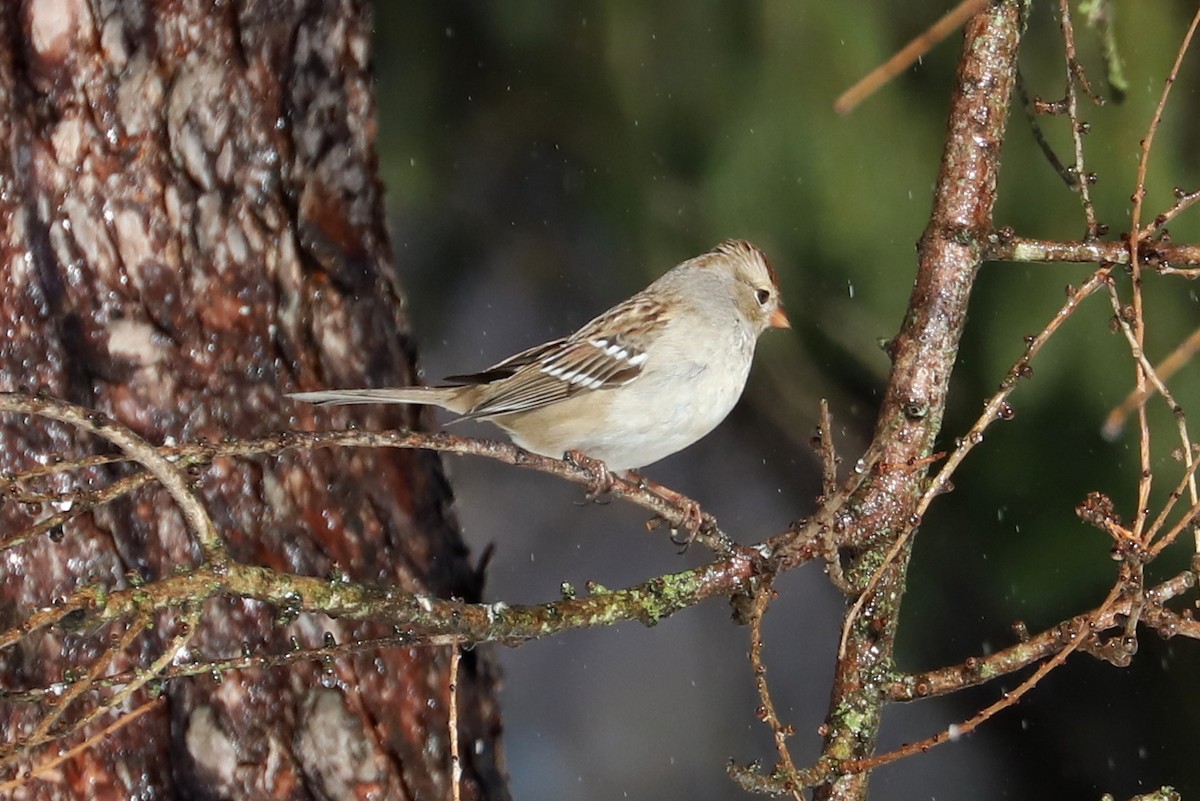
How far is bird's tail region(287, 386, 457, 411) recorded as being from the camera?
1.20m

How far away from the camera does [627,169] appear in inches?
66.0

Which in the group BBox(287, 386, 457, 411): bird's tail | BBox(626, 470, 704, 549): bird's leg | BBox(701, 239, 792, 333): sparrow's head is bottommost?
BBox(626, 470, 704, 549): bird's leg

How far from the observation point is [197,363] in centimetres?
124

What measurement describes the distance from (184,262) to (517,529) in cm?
61

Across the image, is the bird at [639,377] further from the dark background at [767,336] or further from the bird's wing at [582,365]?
the dark background at [767,336]

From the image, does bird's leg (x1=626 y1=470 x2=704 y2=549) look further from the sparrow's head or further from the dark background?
the dark background

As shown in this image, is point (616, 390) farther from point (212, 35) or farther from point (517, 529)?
point (212, 35)

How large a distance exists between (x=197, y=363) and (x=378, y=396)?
20cm

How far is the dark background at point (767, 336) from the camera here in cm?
155

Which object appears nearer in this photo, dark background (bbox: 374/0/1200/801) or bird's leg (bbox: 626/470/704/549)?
bird's leg (bbox: 626/470/704/549)

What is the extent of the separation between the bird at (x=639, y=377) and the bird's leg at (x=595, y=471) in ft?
0.05

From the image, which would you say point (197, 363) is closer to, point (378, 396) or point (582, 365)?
Answer: point (378, 396)

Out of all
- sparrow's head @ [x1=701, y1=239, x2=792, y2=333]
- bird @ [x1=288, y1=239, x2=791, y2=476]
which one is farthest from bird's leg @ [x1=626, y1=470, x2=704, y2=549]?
sparrow's head @ [x1=701, y1=239, x2=792, y2=333]

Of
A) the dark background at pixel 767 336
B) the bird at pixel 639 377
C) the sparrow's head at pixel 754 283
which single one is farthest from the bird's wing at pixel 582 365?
the dark background at pixel 767 336
